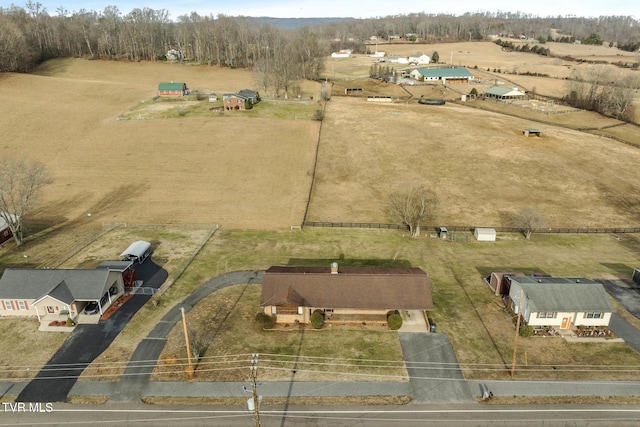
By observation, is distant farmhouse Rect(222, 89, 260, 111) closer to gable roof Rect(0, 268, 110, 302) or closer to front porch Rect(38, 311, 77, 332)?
gable roof Rect(0, 268, 110, 302)

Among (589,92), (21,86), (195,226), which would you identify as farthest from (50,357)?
(589,92)

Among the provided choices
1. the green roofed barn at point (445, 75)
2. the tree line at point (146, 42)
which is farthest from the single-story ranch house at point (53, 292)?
the green roofed barn at point (445, 75)

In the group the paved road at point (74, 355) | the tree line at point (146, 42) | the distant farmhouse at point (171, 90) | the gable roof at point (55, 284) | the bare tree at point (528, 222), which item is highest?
the tree line at point (146, 42)

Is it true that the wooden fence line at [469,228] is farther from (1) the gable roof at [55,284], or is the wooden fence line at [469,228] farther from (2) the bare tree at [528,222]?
(1) the gable roof at [55,284]

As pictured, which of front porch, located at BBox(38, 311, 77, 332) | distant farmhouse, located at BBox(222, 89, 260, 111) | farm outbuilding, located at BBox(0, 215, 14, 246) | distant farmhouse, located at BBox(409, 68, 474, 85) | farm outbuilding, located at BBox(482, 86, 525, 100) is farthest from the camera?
distant farmhouse, located at BBox(409, 68, 474, 85)

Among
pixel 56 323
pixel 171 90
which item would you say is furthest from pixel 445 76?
pixel 56 323
